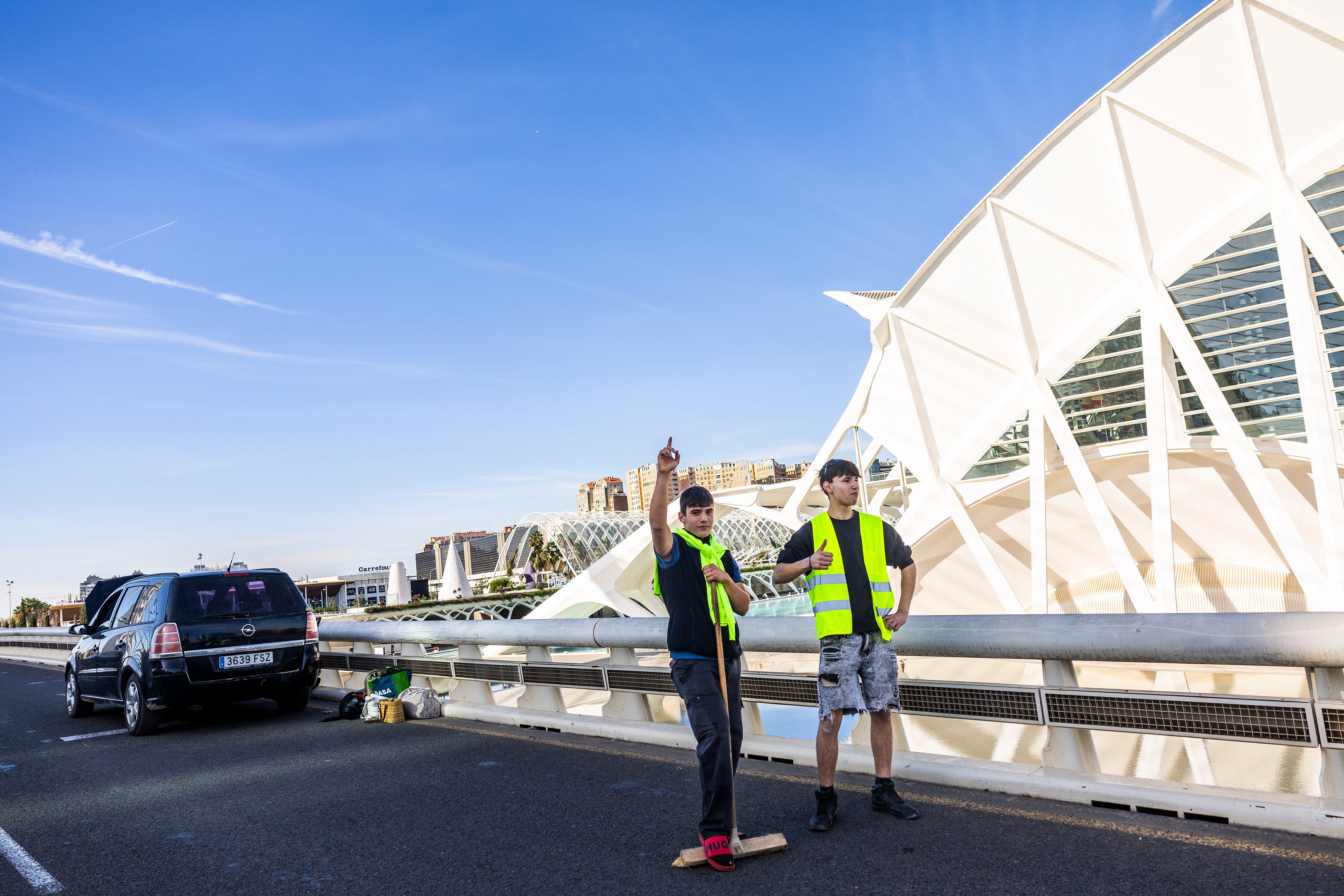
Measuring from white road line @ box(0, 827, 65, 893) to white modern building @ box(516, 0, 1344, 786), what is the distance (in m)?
12.3

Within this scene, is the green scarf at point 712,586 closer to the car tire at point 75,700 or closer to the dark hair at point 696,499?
the dark hair at point 696,499

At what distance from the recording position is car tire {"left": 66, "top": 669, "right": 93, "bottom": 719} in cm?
1180

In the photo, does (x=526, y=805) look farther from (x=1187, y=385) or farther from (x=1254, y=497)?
(x=1187, y=385)

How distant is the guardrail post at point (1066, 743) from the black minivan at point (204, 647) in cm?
845

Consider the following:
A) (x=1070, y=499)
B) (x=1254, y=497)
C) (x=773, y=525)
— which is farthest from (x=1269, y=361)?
(x=773, y=525)

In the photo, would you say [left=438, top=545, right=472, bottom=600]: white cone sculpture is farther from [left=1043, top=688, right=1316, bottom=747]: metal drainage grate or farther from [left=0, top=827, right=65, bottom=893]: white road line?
[left=1043, top=688, right=1316, bottom=747]: metal drainage grate

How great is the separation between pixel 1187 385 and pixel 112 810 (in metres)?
22.2

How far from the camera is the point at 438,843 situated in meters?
4.81

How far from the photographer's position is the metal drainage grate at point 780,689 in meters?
5.98

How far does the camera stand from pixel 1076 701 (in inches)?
187

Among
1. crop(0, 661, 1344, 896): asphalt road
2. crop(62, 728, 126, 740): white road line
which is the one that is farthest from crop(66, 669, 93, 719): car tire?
crop(0, 661, 1344, 896): asphalt road

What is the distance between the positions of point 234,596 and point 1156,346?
18192mm

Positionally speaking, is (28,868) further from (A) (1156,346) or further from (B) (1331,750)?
(A) (1156,346)

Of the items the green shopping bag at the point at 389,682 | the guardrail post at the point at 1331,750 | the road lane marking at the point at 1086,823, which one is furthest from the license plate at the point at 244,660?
the guardrail post at the point at 1331,750
